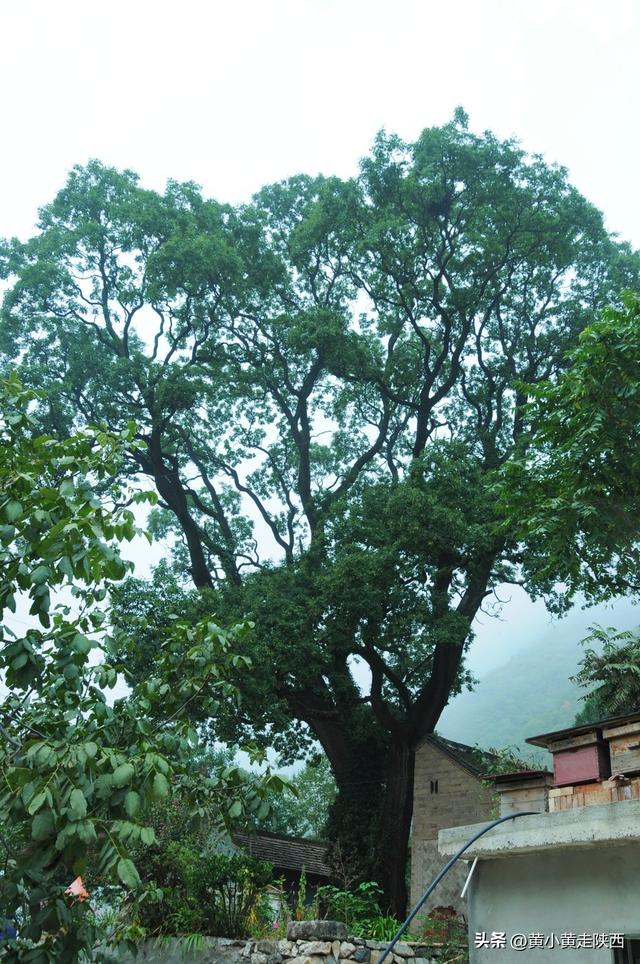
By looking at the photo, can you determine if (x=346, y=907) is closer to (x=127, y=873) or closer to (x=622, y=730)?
(x=622, y=730)

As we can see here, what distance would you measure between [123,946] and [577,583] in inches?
293

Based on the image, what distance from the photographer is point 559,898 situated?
4934mm

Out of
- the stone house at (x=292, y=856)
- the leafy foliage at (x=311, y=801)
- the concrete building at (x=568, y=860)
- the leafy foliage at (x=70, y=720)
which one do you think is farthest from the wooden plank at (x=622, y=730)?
the leafy foliage at (x=311, y=801)

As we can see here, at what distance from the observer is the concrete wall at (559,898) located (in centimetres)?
465

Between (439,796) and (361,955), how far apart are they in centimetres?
930

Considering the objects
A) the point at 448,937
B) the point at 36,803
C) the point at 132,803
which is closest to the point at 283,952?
the point at 448,937

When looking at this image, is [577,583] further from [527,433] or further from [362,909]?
[527,433]

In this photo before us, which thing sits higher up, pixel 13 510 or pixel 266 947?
pixel 13 510

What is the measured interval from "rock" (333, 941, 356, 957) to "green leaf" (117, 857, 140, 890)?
5.20m

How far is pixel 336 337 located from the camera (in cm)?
1590

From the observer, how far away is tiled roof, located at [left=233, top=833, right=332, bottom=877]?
19156 millimetres

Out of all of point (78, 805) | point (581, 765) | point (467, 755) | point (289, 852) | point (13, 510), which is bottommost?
point (289, 852)

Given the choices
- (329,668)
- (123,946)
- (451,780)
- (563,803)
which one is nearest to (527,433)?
(329,668)

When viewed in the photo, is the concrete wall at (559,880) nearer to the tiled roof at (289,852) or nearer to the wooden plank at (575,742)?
the wooden plank at (575,742)
